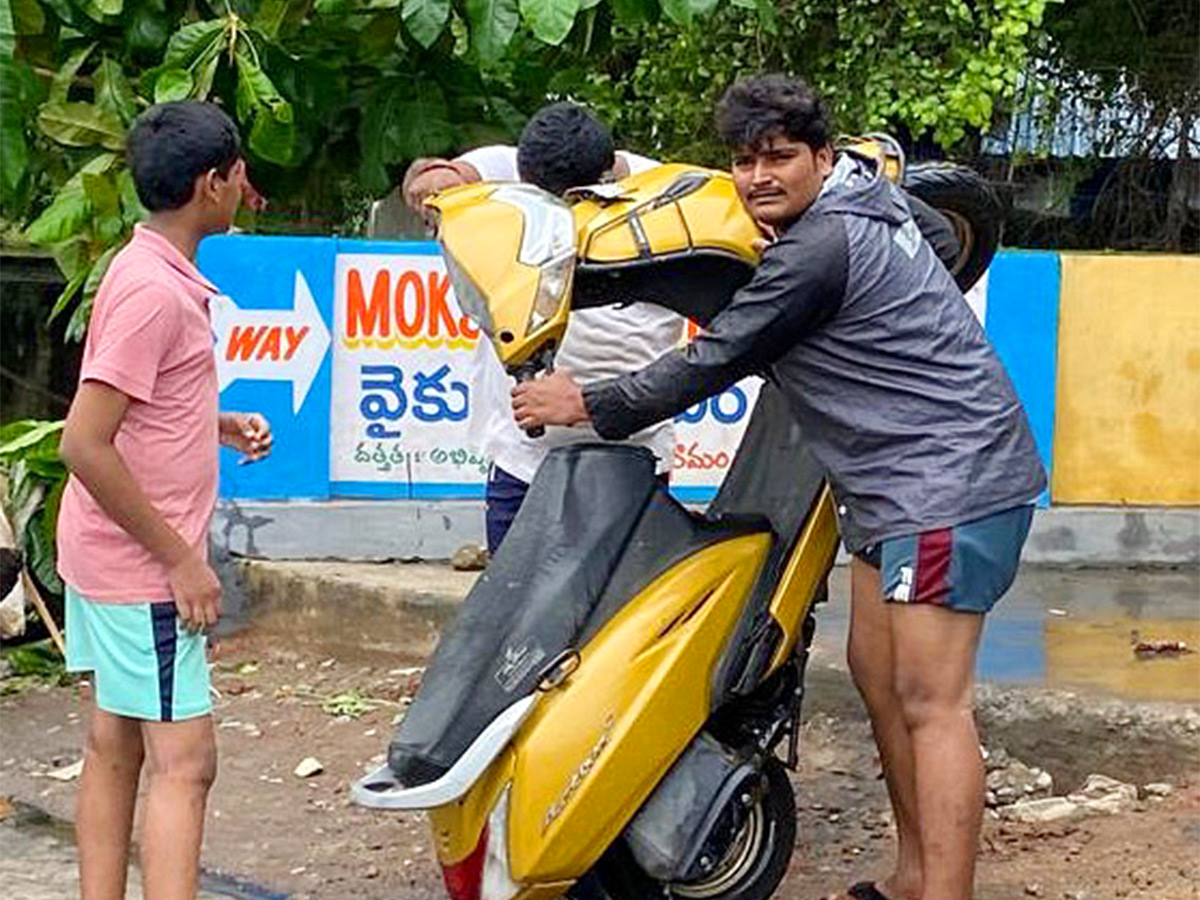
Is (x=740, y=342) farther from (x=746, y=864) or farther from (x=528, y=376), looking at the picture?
(x=746, y=864)

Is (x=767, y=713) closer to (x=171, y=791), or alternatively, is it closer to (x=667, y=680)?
(x=667, y=680)

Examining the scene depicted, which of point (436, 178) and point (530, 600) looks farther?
point (436, 178)

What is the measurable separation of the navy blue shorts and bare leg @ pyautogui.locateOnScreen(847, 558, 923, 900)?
21cm

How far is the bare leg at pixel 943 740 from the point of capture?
12.1 feet

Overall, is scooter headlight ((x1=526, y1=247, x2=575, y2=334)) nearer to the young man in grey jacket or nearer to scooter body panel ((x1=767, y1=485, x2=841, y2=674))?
the young man in grey jacket

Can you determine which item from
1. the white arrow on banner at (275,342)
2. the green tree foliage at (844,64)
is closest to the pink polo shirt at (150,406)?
the white arrow on banner at (275,342)

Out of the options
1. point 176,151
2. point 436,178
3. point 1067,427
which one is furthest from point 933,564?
point 1067,427

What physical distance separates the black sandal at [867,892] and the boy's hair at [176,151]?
6.30 ft

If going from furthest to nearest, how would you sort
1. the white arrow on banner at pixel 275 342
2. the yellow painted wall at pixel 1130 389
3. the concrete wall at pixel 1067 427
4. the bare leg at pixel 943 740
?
the yellow painted wall at pixel 1130 389 → the concrete wall at pixel 1067 427 → the white arrow on banner at pixel 275 342 → the bare leg at pixel 943 740

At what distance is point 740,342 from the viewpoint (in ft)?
11.7

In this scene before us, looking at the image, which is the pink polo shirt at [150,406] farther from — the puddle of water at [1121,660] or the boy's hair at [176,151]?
the puddle of water at [1121,660]

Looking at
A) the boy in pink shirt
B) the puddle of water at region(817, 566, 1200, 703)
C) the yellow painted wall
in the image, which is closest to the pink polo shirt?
the boy in pink shirt

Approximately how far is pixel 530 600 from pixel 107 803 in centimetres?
87

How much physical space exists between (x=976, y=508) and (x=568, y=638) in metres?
0.77
